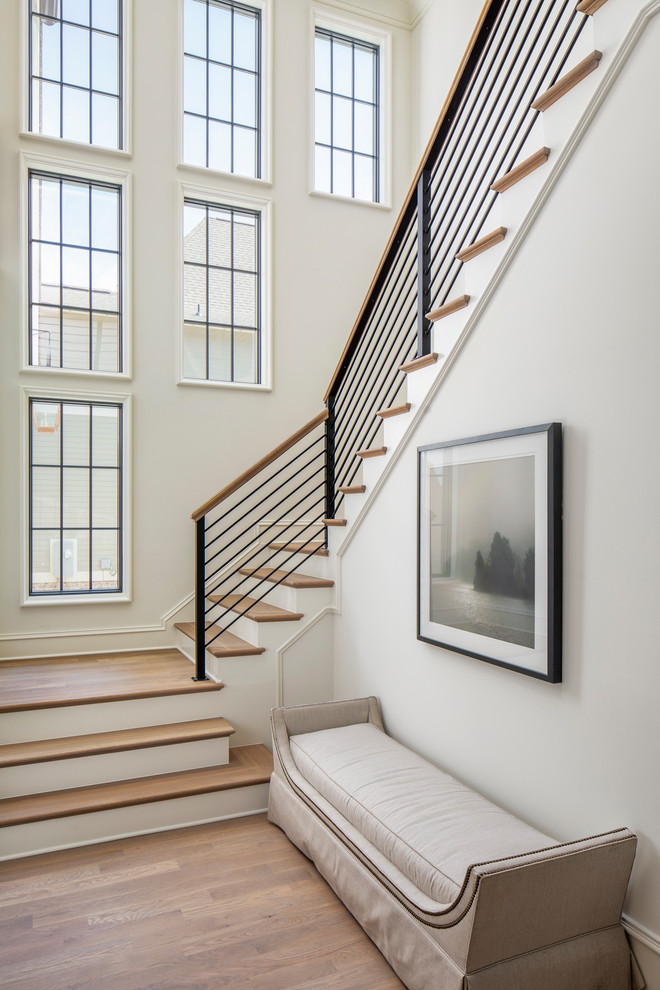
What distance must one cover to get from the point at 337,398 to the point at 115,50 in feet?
9.89

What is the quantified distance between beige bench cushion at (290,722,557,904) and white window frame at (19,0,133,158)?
4.10 metres

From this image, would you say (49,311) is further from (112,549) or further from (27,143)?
(112,549)

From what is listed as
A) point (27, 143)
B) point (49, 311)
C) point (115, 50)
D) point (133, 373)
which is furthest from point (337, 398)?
point (115, 50)

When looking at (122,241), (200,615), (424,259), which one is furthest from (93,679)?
(122,241)

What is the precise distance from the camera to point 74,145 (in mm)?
4523

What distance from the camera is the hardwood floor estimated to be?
216 cm

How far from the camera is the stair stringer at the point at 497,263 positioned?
202 centimetres

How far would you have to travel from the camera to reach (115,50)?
15.5ft

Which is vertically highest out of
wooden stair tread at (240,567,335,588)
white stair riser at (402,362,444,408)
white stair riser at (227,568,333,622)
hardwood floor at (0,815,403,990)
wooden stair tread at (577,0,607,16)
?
wooden stair tread at (577,0,607,16)

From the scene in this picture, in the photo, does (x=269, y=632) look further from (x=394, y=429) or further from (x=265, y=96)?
(x=265, y=96)

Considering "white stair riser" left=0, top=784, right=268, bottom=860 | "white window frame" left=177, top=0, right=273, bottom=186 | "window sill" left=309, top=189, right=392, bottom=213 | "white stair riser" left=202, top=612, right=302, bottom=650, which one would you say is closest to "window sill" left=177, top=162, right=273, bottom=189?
"white window frame" left=177, top=0, right=273, bottom=186

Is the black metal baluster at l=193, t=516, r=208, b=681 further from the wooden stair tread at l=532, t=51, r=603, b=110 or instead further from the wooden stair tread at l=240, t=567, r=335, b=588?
the wooden stair tread at l=532, t=51, r=603, b=110

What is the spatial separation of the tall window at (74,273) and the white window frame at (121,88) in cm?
23

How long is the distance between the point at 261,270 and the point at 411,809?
405 cm
